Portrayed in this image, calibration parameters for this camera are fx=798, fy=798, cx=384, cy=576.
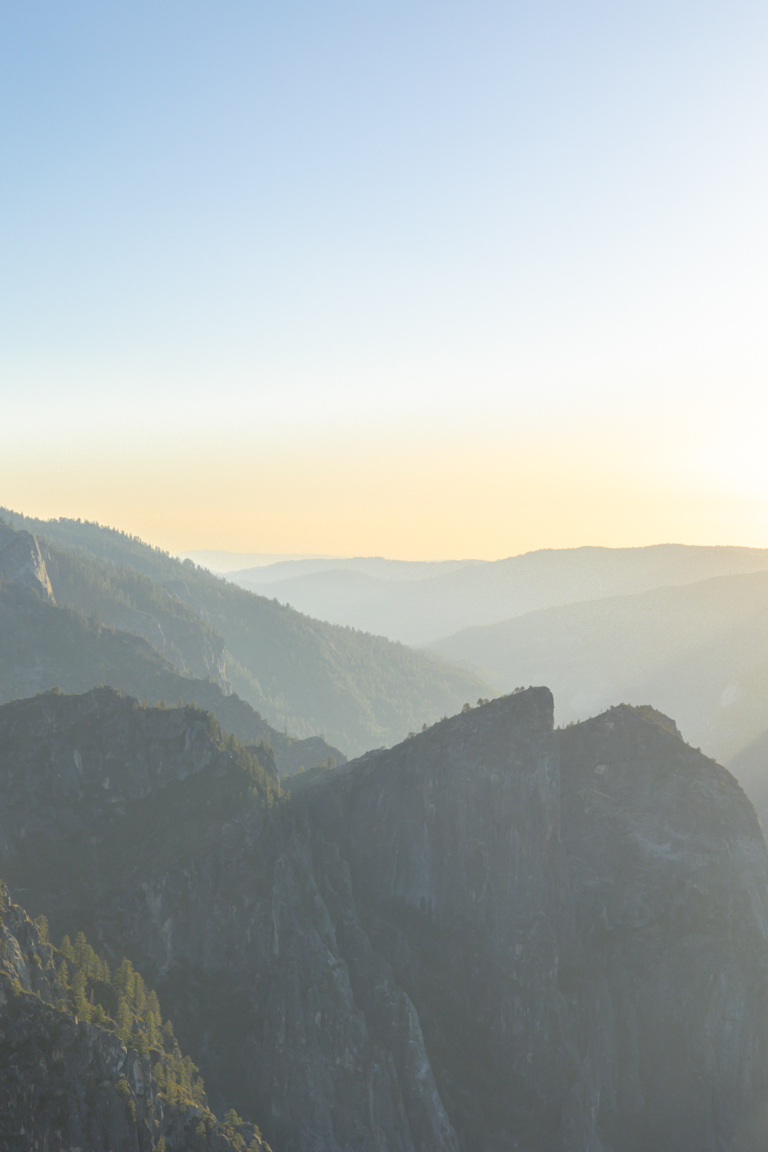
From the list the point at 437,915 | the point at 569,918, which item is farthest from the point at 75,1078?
the point at 569,918

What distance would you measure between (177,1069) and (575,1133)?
57.6 meters

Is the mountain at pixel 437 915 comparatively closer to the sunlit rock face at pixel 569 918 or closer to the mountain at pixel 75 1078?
the sunlit rock face at pixel 569 918

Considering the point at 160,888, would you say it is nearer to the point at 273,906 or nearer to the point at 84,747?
the point at 273,906

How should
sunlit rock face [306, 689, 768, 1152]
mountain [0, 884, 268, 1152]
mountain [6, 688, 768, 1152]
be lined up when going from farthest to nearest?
sunlit rock face [306, 689, 768, 1152] → mountain [6, 688, 768, 1152] → mountain [0, 884, 268, 1152]

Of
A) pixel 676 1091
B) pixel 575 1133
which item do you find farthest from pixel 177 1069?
pixel 676 1091

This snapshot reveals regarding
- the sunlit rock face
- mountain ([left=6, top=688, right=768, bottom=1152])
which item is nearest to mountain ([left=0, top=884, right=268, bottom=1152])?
mountain ([left=6, top=688, right=768, bottom=1152])

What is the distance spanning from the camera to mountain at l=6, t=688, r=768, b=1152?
109250mm

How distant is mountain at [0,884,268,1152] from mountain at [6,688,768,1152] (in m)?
22.6

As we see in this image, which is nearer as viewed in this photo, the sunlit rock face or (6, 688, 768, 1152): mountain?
(6, 688, 768, 1152): mountain

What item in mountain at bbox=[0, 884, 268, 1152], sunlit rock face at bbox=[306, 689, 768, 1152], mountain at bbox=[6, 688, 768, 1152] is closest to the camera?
mountain at bbox=[0, 884, 268, 1152]

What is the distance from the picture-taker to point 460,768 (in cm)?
13675

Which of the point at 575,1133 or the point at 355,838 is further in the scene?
the point at 355,838

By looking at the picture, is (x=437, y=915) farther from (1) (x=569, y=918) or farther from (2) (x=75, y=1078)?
(2) (x=75, y=1078)

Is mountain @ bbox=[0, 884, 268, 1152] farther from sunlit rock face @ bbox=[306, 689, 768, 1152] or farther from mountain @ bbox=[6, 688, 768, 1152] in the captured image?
sunlit rock face @ bbox=[306, 689, 768, 1152]
